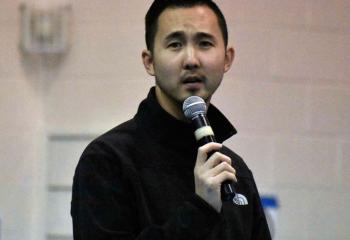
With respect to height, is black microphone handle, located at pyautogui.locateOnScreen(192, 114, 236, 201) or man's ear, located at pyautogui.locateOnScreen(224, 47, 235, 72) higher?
man's ear, located at pyautogui.locateOnScreen(224, 47, 235, 72)

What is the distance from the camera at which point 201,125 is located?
1.33m

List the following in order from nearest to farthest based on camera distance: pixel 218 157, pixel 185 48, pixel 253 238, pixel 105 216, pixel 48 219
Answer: pixel 218 157
pixel 105 216
pixel 185 48
pixel 253 238
pixel 48 219

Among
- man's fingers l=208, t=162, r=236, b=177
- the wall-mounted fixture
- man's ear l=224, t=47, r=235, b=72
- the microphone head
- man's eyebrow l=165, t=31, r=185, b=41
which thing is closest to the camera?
man's fingers l=208, t=162, r=236, b=177

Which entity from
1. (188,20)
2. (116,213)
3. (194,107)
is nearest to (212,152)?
(194,107)

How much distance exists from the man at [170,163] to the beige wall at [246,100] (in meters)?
1.07

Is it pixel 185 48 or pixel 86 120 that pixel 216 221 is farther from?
pixel 86 120

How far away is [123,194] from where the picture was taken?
1.41m

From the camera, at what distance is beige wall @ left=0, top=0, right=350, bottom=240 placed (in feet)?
8.86

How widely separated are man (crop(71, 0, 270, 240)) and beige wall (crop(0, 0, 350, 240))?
107 cm

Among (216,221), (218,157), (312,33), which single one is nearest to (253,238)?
(216,221)

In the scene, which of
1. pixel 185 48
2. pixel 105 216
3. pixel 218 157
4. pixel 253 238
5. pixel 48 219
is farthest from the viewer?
pixel 48 219

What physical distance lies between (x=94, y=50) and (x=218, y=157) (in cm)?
155

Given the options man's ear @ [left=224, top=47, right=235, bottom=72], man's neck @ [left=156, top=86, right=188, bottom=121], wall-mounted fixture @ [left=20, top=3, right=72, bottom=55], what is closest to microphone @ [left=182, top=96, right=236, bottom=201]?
man's neck @ [left=156, top=86, right=188, bottom=121]

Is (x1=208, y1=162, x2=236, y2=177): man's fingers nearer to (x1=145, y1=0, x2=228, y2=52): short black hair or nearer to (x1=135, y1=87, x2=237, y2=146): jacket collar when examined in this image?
(x1=135, y1=87, x2=237, y2=146): jacket collar
